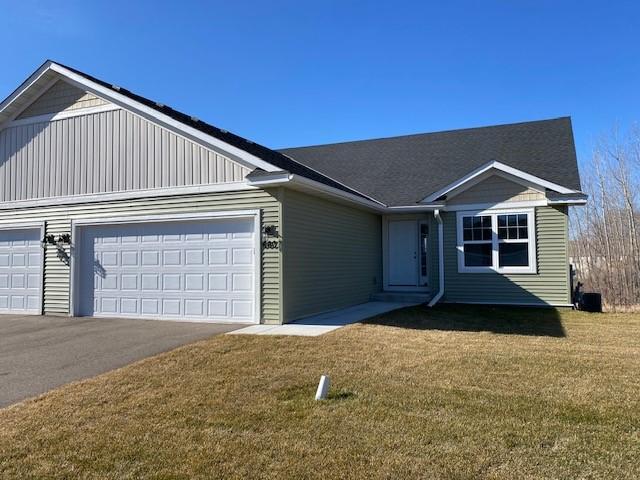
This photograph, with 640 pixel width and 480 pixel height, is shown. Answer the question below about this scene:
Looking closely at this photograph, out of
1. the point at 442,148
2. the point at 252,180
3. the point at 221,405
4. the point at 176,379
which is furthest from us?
the point at 442,148

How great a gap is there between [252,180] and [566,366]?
20.5 feet

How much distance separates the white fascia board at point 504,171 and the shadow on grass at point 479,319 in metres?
3.10

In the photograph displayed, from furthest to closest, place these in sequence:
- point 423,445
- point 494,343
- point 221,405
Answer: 1. point 494,343
2. point 221,405
3. point 423,445

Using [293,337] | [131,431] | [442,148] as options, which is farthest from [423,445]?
[442,148]

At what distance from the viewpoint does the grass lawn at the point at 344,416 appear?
3453 mm

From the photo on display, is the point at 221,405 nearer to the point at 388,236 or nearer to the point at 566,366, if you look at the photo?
the point at 566,366

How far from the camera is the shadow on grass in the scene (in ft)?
30.1

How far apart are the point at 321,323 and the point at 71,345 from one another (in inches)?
174

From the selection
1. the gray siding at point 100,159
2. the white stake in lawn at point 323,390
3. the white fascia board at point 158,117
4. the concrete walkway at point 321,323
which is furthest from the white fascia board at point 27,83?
the white stake in lawn at point 323,390

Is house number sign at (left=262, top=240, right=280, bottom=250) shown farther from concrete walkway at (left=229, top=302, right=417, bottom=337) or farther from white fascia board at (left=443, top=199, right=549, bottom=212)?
white fascia board at (left=443, top=199, right=549, bottom=212)

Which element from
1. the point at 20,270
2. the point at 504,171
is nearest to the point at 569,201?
the point at 504,171

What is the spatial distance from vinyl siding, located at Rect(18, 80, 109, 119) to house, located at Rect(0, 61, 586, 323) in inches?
1.6

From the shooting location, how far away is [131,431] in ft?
13.6

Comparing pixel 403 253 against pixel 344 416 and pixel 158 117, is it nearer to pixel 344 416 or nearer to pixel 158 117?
pixel 158 117
